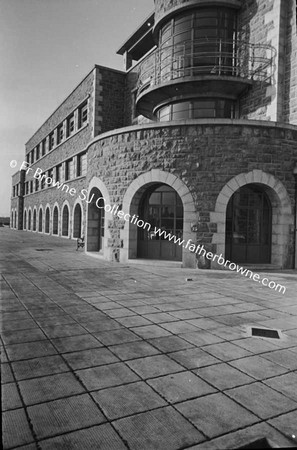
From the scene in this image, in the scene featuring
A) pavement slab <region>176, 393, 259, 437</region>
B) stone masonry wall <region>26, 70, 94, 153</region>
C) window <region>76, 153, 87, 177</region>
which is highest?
stone masonry wall <region>26, 70, 94, 153</region>

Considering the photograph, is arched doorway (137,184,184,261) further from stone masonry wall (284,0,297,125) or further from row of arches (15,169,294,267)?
stone masonry wall (284,0,297,125)

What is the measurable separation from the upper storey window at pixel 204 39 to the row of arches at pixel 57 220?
1380 centimetres

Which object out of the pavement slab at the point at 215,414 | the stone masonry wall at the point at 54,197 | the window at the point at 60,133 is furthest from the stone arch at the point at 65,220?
the pavement slab at the point at 215,414

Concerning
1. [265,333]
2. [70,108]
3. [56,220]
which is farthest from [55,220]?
[265,333]

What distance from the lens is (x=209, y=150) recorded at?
10.8 metres

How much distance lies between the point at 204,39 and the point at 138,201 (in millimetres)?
8068

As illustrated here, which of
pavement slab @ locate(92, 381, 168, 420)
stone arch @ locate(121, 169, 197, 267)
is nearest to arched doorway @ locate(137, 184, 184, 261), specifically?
stone arch @ locate(121, 169, 197, 267)

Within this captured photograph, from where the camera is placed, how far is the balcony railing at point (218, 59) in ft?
44.3

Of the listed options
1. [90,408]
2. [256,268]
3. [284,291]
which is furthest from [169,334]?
[256,268]

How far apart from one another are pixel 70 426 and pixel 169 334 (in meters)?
2.32

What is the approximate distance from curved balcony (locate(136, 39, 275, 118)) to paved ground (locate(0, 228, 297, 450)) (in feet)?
32.7

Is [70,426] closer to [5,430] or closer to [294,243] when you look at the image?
[5,430]

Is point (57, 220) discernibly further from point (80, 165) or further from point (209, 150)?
point (209, 150)

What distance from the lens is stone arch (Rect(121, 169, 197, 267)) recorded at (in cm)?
1094
